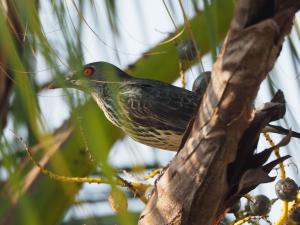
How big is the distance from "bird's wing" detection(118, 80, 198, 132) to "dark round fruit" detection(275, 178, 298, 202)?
1.69m

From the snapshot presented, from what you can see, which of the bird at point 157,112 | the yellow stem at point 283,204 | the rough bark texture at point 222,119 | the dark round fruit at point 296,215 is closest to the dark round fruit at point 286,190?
the yellow stem at point 283,204

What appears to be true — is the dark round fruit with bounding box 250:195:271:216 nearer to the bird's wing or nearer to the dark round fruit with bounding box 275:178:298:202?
the dark round fruit with bounding box 275:178:298:202

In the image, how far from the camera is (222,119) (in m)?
1.91

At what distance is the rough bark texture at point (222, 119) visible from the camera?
1.70 meters

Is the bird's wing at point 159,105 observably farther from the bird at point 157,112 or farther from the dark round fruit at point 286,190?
the dark round fruit at point 286,190

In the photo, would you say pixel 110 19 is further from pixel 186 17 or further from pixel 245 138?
pixel 245 138

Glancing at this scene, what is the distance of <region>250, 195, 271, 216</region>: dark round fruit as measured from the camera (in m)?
2.59

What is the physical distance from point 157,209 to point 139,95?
2057mm

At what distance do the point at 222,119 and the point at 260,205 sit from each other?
0.81m

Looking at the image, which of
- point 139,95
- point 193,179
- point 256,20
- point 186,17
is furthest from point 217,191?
point 139,95

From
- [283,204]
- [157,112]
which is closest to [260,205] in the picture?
[283,204]

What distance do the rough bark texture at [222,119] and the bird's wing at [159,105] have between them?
1.91 metres

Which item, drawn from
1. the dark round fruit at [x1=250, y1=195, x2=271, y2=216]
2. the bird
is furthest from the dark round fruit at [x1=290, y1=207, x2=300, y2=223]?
the bird

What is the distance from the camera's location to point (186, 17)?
1415mm
